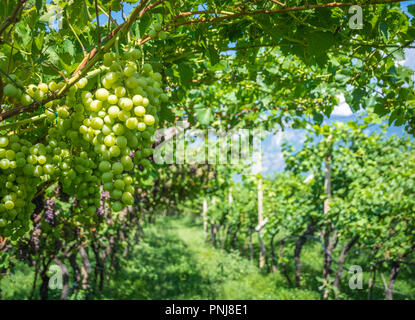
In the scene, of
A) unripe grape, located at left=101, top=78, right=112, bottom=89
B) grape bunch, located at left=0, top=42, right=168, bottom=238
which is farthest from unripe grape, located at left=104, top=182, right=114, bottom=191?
unripe grape, located at left=101, top=78, right=112, bottom=89

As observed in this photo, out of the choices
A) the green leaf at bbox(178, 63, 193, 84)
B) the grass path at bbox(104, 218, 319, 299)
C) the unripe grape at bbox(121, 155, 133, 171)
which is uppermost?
the green leaf at bbox(178, 63, 193, 84)

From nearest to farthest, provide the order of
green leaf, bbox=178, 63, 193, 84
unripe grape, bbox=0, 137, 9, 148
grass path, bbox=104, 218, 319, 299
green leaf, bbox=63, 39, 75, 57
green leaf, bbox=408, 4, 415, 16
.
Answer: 1. unripe grape, bbox=0, 137, 9, 148
2. green leaf, bbox=63, 39, 75, 57
3. green leaf, bbox=408, 4, 415, 16
4. green leaf, bbox=178, 63, 193, 84
5. grass path, bbox=104, 218, 319, 299

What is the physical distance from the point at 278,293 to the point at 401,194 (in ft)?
11.7

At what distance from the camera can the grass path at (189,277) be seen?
671 cm

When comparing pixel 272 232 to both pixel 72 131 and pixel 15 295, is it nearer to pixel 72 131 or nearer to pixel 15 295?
pixel 15 295

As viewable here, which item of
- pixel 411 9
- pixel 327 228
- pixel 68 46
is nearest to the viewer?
pixel 68 46

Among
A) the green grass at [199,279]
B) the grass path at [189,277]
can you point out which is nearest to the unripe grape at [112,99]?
the green grass at [199,279]

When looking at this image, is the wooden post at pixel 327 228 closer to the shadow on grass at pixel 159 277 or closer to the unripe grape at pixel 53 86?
the shadow on grass at pixel 159 277

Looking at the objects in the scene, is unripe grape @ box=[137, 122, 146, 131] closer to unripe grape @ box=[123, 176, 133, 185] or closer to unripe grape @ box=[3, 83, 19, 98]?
unripe grape @ box=[123, 176, 133, 185]

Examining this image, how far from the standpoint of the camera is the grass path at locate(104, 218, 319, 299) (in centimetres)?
671

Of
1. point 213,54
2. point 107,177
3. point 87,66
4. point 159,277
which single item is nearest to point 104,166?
point 107,177

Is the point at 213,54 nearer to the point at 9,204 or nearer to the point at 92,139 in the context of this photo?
the point at 92,139

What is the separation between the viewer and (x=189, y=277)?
7969 mm
